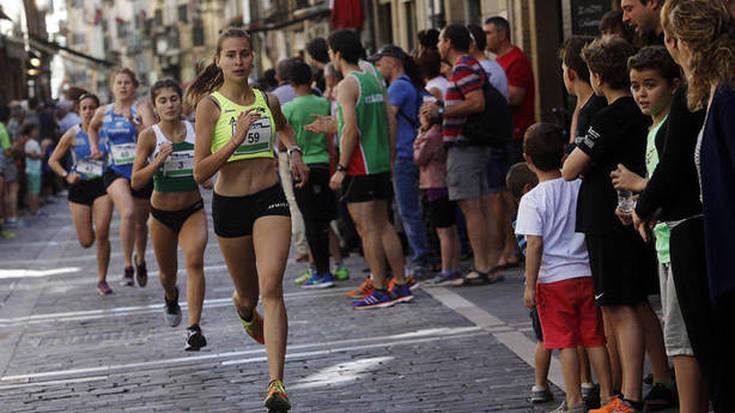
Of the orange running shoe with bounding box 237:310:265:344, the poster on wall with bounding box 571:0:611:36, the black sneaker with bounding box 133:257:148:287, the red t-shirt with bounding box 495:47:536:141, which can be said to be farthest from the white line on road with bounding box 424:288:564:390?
the black sneaker with bounding box 133:257:148:287

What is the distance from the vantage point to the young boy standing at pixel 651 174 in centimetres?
636

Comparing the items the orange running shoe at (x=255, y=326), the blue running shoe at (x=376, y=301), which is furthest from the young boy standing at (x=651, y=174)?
the blue running shoe at (x=376, y=301)

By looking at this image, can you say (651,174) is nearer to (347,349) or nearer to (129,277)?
A: (347,349)

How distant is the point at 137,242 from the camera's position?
48.6 ft

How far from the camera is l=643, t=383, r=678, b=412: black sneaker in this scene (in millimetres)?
7629

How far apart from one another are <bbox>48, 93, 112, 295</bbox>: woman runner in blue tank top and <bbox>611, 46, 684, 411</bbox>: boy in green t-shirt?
8864mm

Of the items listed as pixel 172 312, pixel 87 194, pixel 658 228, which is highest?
pixel 658 228

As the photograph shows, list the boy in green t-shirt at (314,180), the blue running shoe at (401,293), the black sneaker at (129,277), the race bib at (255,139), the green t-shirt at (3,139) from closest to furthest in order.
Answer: the race bib at (255,139), the blue running shoe at (401,293), the boy in green t-shirt at (314,180), the black sneaker at (129,277), the green t-shirt at (3,139)

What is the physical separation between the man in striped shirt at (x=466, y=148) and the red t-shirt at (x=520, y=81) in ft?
3.70

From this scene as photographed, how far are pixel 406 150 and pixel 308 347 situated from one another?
147 inches

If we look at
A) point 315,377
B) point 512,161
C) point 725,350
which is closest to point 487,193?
point 512,161

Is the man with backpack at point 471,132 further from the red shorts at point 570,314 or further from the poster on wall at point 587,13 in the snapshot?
the red shorts at point 570,314

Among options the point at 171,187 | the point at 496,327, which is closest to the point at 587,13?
the point at 496,327

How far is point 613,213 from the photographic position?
745 centimetres
